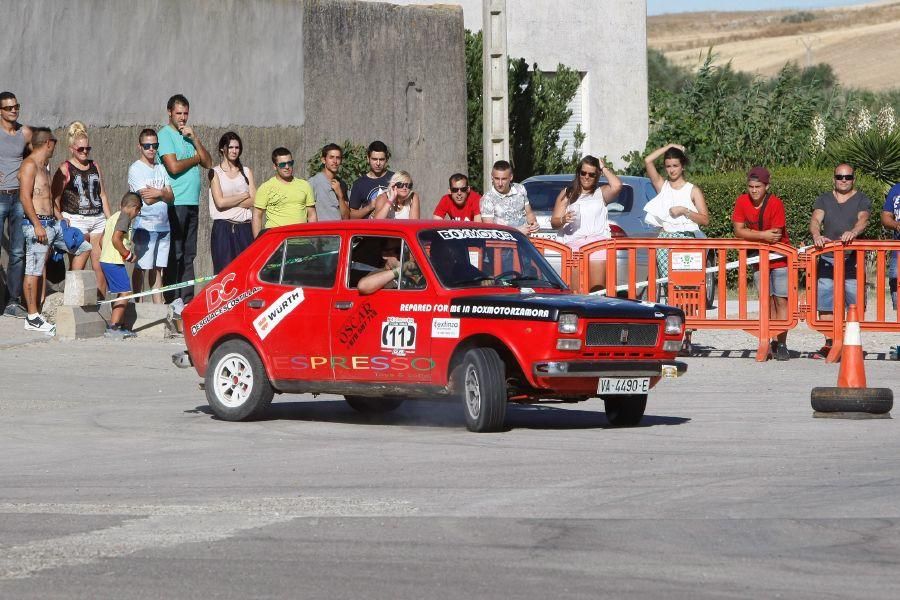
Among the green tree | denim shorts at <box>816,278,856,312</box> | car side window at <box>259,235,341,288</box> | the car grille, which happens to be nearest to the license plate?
the car grille

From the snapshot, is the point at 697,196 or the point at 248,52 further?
the point at 248,52

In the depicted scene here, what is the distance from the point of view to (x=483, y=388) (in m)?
11.8

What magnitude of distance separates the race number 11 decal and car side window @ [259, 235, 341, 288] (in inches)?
26.7

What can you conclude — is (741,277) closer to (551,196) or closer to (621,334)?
(621,334)

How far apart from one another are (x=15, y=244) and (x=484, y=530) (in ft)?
37.4

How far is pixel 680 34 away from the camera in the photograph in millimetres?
139375

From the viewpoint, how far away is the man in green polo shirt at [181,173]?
62.5 ft

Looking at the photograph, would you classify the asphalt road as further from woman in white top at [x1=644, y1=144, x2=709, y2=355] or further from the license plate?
woman in white top at [x1=644, y1=144, x2=709, y2=355]

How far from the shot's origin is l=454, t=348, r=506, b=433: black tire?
1182cm

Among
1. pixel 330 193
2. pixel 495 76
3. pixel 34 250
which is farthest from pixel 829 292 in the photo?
pixel 495 76

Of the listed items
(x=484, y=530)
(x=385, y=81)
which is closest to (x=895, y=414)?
(x=484, y=530)

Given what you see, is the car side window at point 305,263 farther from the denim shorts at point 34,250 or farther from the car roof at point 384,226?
the denim shorts at point 34,250

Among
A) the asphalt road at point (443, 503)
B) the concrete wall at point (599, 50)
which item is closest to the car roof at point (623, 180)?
the asphalt road at point (443, 503)

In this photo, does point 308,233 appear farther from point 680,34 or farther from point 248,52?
point 680,34
